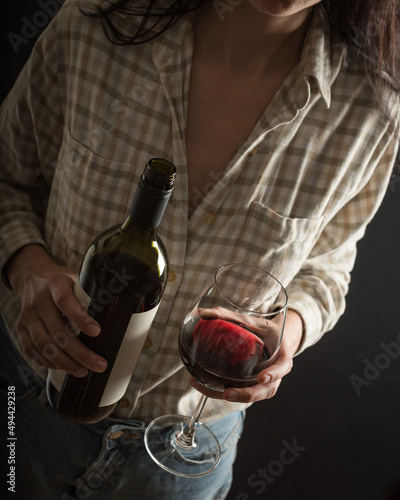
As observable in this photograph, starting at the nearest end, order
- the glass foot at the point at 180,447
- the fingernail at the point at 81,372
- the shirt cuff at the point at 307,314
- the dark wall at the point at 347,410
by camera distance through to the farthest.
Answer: the fingernail at the point at 81,372, the glass foot at the point at 180,447, the shirt cuff at the point at 307,314, the dark wall at the point at 347,410

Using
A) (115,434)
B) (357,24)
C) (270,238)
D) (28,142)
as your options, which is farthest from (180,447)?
(357,24)

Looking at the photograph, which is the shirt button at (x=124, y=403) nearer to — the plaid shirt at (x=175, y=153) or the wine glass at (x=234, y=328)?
the plaid shirt at (x=175, y=153)

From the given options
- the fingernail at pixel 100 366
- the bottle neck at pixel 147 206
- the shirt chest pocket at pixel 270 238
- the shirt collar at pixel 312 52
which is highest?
the shirt collar at pixel 312 52

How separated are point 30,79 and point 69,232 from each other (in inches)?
10.8

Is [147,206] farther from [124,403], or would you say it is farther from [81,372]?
[124,403]

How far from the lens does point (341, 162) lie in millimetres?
944

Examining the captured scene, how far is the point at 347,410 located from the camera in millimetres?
1599

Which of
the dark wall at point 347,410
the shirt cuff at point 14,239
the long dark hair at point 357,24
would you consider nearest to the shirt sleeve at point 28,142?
the shirt cuff at point 14,239

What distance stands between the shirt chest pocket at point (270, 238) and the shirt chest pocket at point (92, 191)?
0.21 meters

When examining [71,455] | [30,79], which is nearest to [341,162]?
[30,79]

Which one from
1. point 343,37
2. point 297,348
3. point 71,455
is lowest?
point 71,455

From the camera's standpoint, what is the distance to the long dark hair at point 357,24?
90 centimetres

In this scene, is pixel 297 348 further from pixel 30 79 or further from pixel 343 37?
pixel 30 79

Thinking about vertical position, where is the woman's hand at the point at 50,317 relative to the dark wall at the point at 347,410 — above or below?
above
